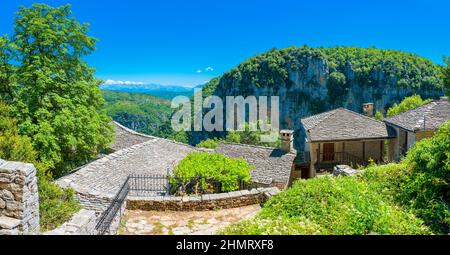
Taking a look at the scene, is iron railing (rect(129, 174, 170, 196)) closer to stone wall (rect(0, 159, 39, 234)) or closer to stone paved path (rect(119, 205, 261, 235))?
stone paved path (rect(119, 205, 261, 235))

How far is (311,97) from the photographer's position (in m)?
109

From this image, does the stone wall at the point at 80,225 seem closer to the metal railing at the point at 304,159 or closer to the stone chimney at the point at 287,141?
the stone chimney at the point at 287,141

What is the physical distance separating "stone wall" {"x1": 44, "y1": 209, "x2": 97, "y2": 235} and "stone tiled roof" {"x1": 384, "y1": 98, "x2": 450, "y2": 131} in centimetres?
1672

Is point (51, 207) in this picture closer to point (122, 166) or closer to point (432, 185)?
point (122, 166)

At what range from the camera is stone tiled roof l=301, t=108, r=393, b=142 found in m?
19.9

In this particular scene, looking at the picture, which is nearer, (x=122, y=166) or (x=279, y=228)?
(x=279, y=228)

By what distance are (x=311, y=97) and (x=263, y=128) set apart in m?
63.0

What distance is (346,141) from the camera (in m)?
20.2

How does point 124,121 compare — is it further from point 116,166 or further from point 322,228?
point 322,228

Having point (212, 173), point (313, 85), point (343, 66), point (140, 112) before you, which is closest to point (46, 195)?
point (212, 173)

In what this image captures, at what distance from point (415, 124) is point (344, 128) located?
372 cm

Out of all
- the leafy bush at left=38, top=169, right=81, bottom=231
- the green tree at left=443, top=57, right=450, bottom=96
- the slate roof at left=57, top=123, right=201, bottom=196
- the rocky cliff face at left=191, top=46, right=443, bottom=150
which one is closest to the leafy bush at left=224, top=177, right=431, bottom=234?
the leafy bush at left=38, top=169, right=81, bottom=231

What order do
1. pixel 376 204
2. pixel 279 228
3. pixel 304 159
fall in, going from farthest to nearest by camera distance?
pixel 304 159 < pixel 376 204 < pixel 279 228
